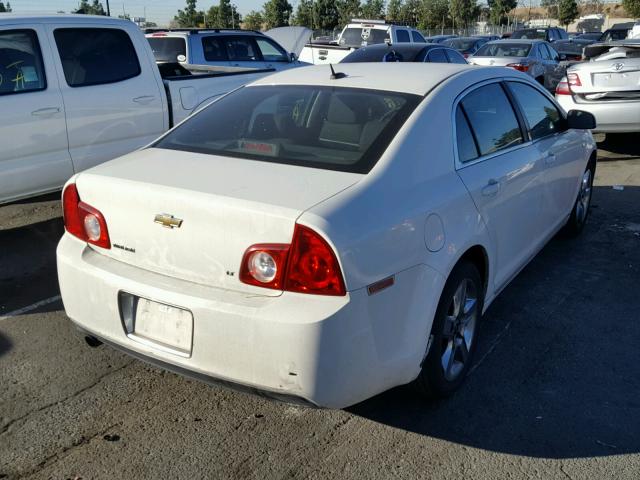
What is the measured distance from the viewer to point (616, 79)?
9305mm

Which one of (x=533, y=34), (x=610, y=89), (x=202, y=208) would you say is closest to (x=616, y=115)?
(x=610, y=89)

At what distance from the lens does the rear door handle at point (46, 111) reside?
571 cm

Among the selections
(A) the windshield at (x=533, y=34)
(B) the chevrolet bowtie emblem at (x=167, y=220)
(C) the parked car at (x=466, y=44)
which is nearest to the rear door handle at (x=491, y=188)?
(B) the chevrolet bowtie emblem at (x=167, y=220)

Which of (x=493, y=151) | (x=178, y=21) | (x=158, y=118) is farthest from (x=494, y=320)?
(x=178, y=21)

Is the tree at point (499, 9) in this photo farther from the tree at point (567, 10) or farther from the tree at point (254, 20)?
the tree at point (254, 20)

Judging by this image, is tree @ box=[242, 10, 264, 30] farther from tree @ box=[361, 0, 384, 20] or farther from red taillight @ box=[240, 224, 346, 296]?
red taillight @ box=[240, 224, 346, 296]

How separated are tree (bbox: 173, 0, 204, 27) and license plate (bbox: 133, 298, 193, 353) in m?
56.2

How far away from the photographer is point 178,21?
5681cm

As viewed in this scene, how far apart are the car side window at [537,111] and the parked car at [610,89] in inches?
180

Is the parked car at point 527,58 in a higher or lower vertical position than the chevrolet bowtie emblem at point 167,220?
lower

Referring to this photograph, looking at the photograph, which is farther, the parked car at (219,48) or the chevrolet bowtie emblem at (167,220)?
the parked car at (219,48)

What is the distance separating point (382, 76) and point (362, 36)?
16.0 metres

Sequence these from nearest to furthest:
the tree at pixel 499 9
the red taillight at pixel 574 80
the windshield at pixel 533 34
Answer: the red taillight at pixel 574 80 → the windshield at pixel 533 34 → the tree at pixel 499 9

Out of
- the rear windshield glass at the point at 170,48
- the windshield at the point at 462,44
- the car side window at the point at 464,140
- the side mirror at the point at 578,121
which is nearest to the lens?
the car side window at the point at 464,140
